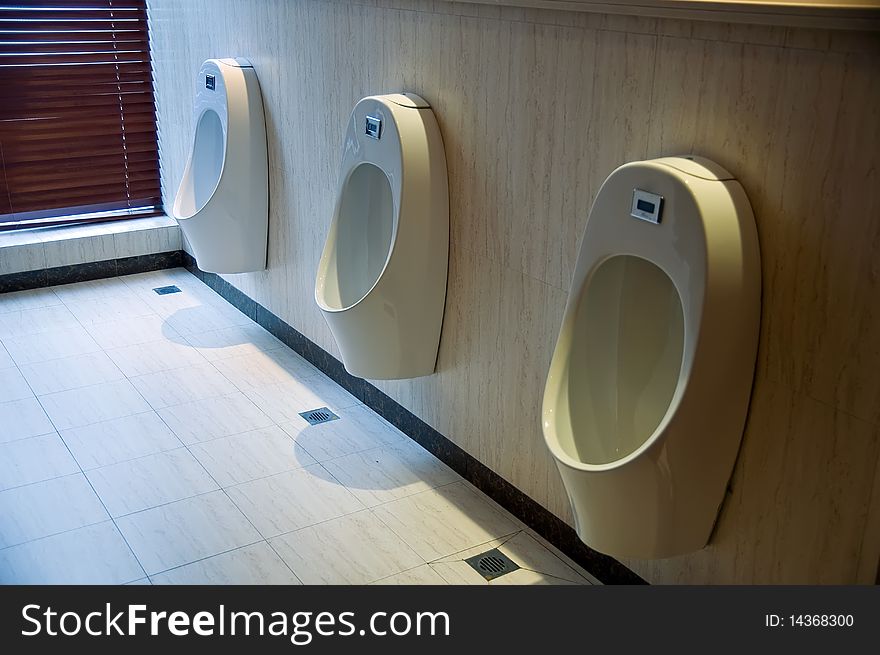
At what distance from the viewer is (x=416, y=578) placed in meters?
2.40

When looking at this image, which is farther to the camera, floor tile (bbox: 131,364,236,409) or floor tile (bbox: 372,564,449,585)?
floor tile (bbox: 131,364,236,409)

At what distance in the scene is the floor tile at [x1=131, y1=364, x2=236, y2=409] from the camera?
335 centimetres

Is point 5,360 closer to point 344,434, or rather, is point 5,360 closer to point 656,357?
point 344,434

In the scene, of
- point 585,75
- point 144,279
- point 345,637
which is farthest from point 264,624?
point 144,279

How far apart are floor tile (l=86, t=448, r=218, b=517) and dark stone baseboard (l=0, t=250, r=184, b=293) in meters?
1.83

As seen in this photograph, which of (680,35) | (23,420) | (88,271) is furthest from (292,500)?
(88,271)

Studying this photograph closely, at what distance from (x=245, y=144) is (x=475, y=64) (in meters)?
1.41

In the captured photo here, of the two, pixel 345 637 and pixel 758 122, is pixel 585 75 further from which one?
pixel 345 637

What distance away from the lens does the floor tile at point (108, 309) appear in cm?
408

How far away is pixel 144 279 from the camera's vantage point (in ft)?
15.0

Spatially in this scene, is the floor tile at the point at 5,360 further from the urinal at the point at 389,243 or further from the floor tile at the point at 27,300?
the urinal at the point at 389,243

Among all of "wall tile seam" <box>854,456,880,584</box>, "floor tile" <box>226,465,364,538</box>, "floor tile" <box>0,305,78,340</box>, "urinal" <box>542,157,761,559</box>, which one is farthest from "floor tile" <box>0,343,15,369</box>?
"wall tile seam" <box>854,456,880,584</box>

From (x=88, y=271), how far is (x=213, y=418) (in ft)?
5.56

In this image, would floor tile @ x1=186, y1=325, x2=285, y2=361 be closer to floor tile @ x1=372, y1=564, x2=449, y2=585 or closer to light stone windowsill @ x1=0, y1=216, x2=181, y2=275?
light stone windowsill @ x1=0, y1=216, x2=181, y2=275
